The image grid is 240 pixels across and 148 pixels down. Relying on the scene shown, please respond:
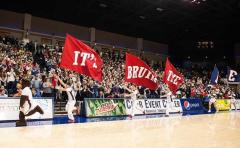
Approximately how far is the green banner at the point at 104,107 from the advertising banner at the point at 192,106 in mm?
6581

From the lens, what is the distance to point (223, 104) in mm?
28047

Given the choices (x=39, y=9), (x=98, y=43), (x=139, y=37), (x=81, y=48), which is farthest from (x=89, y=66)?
(x=139, y=37)

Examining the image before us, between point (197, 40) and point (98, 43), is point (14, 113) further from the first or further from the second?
point (197, 40)

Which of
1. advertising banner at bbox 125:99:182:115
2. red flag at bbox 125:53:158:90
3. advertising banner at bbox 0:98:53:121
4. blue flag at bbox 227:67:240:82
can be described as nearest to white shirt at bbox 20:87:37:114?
advertising banner at bbox 0:98:53:121

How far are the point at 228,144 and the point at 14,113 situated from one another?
29.1 feet

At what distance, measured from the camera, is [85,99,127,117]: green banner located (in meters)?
16.5

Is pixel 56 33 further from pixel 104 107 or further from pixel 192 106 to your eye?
pixel 104 107

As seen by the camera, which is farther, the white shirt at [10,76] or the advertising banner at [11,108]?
the white shirt at [10,76]

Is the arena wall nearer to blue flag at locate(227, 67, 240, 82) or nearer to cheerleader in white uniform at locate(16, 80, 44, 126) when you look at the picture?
blue flag at locate(227, 67, 240, 82)

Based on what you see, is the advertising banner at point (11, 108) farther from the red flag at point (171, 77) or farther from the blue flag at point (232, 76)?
the blue flag at point (232, 76)

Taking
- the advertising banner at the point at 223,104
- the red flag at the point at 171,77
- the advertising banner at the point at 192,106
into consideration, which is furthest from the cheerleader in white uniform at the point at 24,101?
the advertising banner at the point at 223,104

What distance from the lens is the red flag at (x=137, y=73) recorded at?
664 inches

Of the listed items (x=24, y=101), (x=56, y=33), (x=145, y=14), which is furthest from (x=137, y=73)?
(x=56, y=33)

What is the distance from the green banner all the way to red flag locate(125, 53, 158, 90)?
1752 millimetres
